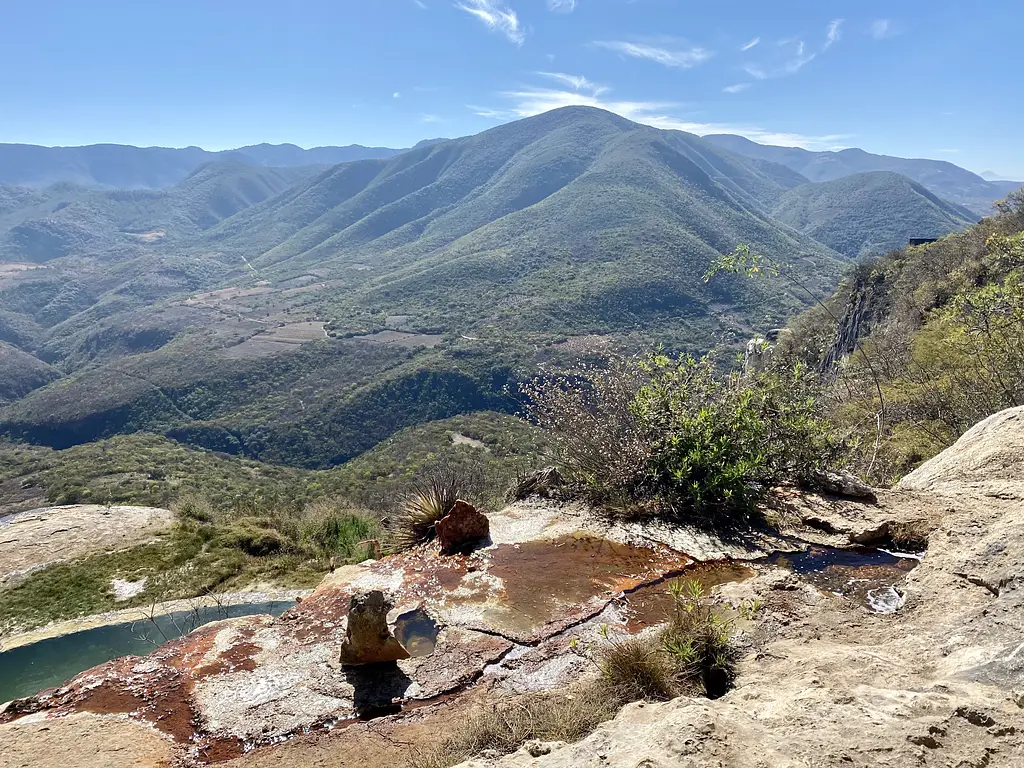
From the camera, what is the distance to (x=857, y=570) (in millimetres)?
4551

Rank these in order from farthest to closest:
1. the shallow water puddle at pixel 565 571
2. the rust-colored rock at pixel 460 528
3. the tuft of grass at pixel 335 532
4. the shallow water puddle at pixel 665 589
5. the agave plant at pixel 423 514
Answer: the tuft of grass at pixel 335 532 → the agave plant at pixel 423 514 → the rust-colored rock at pixel 460 528 → the shallow water puddle at pixel 565 571 → the shallow water puddle at pixel 665 589

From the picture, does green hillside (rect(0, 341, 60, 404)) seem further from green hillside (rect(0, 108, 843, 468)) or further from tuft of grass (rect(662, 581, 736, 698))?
tuft of grass (rect(662, 581, 736, 698))

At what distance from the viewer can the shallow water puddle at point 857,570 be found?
4.07 metres

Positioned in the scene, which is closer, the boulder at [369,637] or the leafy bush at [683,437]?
the boulder at [369,637]

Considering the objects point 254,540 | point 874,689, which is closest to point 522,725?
point 874,689

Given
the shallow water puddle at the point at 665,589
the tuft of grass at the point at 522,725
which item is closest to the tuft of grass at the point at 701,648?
the tuft of grass at the point at 522,725

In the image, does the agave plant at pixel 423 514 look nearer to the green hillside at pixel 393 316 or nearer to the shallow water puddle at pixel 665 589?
the shallow water puddle at pixel 665 589

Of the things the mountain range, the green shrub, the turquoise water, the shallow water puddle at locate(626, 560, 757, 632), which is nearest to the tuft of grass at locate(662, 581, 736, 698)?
the shallow water puddle at locate(626, 560, 757, 632)

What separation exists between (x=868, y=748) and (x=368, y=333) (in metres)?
103

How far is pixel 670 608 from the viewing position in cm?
427

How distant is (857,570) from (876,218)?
19835 cm

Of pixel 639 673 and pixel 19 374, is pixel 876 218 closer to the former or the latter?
pixel 639 673

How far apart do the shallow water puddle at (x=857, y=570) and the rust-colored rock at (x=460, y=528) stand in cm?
274

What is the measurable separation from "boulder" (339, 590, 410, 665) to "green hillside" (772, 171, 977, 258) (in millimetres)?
160320
